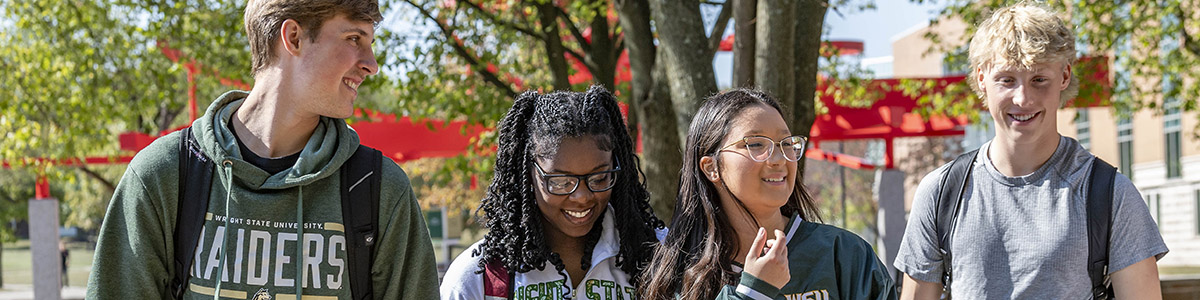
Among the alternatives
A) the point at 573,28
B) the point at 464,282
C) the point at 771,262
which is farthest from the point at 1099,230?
the point at 573,28

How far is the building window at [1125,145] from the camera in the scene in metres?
32.9

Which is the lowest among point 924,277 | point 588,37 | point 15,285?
point 15,285

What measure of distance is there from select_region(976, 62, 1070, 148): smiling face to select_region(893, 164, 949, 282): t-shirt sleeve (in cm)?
28

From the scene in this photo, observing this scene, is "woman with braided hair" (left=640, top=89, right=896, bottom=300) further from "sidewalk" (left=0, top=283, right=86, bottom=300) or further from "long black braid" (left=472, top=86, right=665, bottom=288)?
"sidewalk" (left=0, top=283, right=86, bottom=300)

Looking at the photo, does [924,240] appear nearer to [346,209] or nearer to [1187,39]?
[346,209]

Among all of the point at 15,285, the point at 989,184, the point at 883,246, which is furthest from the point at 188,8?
the point at 15,285

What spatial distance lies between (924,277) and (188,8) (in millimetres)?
10413

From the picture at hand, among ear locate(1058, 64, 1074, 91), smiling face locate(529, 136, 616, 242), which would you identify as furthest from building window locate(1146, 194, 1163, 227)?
smiling face locate(529, 136, 616, 242)

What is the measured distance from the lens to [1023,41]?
10.1ft

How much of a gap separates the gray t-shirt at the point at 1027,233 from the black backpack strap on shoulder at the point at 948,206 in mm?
17

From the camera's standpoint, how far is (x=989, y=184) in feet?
10.5

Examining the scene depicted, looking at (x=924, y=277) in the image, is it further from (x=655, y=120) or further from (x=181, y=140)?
(x=655, y=120)

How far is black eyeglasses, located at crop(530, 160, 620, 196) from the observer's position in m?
2.95

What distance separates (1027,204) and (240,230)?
2.27 m
